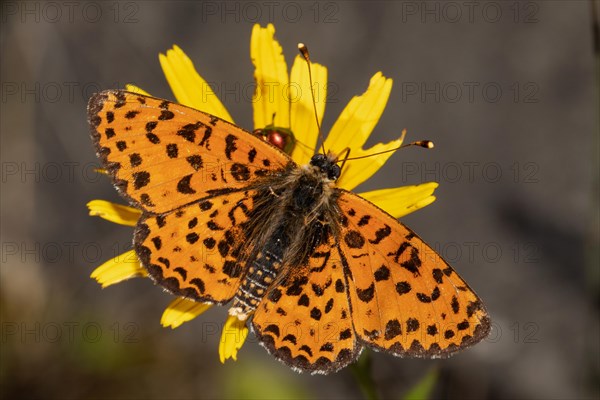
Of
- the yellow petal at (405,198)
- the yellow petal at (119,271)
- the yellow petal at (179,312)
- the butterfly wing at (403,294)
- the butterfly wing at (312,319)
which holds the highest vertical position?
the yellow petal at (405,198)

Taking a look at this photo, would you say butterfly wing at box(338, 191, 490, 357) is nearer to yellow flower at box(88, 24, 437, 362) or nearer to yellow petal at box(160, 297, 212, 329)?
yellow flower at box(88, 24, 437, 362)

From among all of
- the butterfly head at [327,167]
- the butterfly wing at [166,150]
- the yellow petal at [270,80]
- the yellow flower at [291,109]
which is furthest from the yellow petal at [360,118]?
the butterfly wing at [166,150]

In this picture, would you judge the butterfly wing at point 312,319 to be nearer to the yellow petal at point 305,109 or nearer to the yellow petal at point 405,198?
the yellow petal at point 405,198

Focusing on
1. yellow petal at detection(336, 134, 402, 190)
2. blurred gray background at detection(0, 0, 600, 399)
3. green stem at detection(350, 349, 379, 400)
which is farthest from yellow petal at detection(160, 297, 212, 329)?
blurred gray background at detection(0, 0, 600, 399)

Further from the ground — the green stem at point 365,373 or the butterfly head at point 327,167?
the butterfly head at point 327,167

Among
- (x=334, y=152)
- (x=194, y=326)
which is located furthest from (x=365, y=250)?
(x=194, y=326)

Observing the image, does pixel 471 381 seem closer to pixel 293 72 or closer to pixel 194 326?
pixel 194 326
